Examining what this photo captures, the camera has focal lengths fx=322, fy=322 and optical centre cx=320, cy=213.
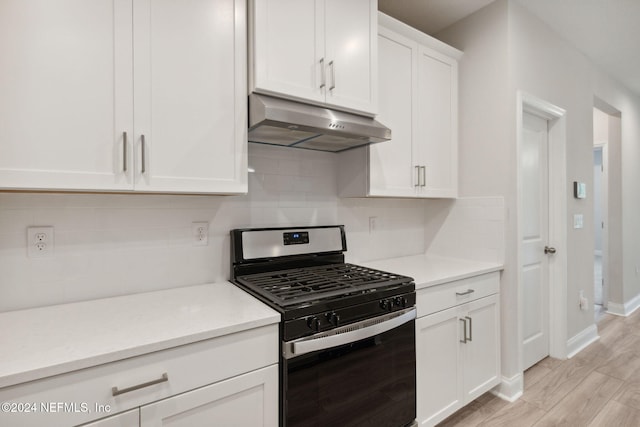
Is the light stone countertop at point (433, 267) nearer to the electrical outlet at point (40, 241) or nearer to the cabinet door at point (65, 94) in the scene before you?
the cabinet door at point (65, 94)

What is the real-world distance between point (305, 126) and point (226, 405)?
1.13 metres

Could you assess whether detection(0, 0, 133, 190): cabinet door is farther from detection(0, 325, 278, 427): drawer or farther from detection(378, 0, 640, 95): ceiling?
detection(378, 0, 640, 95): ceiling

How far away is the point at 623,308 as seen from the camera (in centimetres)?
373

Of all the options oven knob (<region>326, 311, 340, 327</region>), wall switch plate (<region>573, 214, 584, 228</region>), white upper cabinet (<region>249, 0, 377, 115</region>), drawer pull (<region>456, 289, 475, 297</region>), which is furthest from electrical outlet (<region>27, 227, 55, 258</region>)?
wall switch plate (<region>573, 214, 584, 228</region>)

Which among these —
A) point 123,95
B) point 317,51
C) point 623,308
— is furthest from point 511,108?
point 623,308

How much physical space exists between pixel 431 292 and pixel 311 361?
0.80 meters

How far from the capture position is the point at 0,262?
4.02ft

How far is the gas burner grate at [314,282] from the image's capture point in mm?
1312

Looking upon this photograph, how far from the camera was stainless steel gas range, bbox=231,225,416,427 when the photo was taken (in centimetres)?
122

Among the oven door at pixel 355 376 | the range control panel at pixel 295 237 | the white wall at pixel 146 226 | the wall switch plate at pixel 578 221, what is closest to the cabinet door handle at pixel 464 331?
the oven door at pixel 355 376

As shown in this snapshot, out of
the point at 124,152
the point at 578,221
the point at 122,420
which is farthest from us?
the point at 578,221

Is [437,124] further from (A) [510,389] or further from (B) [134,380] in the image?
(B) [134,380]

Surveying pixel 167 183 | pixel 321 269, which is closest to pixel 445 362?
pixel 321 269

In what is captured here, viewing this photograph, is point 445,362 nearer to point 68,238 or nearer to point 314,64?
point 314,64
